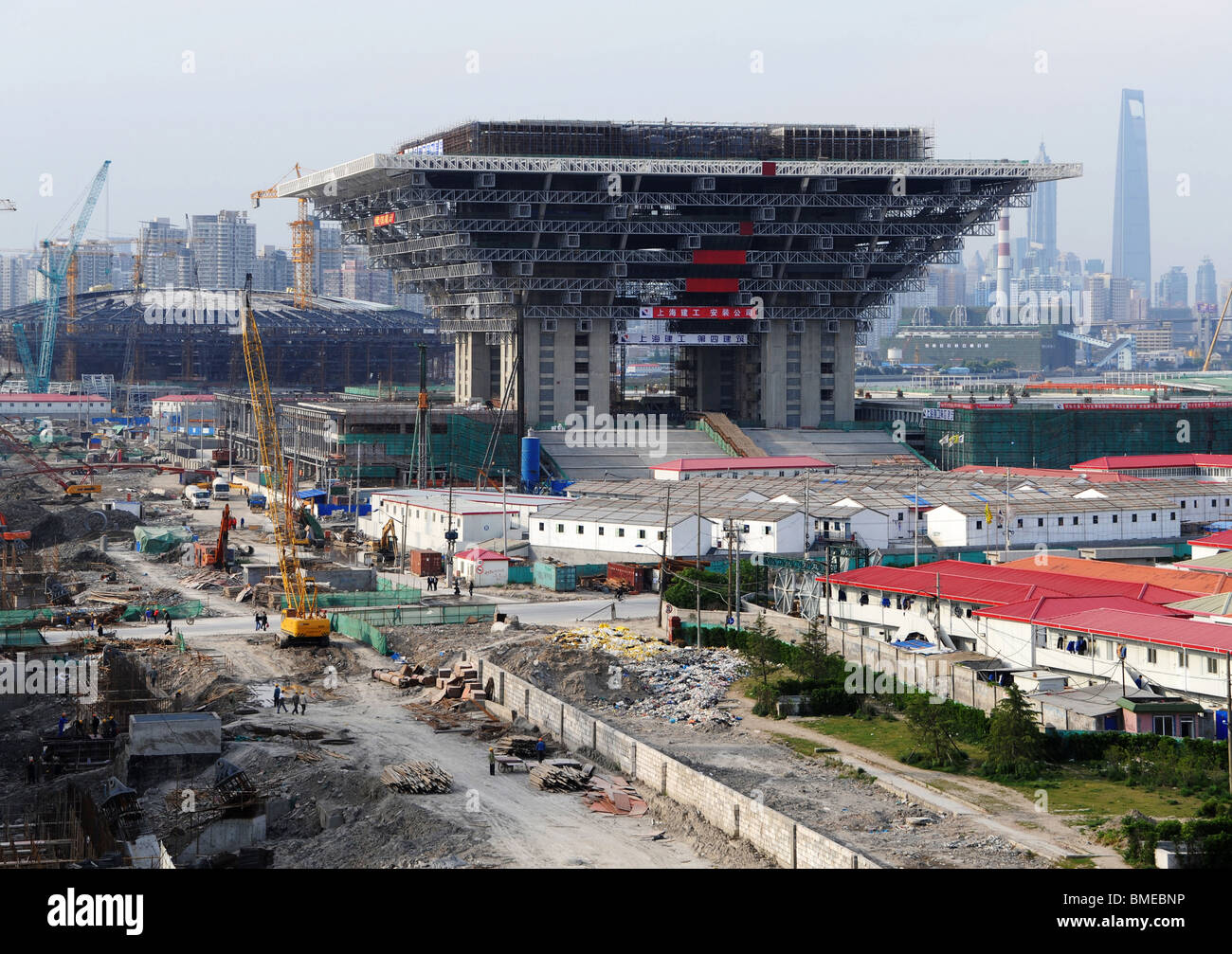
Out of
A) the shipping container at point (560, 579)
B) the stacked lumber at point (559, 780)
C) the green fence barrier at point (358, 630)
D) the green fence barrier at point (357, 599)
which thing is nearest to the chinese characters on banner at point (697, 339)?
the shipping container at point (560, 579)

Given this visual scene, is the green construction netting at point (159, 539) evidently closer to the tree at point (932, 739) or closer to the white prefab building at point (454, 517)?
the white prefab building at point (454, 517)

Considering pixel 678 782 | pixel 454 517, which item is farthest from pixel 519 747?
pixel 454 517

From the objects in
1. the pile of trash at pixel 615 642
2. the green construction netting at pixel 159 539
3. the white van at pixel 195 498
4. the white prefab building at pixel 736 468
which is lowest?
the pile of trash at pixel 615 642

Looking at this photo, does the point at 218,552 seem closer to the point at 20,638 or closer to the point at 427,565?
the point at 427,565

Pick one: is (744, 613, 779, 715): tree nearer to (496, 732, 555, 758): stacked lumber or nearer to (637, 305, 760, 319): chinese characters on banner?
(496, 732, 555, 758): stacked lumber

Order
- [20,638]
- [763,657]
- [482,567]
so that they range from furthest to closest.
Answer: [482,567]
[20,638]
[763,657]

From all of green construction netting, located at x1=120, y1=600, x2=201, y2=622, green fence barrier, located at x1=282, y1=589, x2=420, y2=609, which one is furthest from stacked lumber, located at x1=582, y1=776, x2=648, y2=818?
green construction netting, located at x1=120, y1=600, x2=201, y2=622

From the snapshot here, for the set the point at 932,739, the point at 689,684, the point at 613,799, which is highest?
the point at 932,739
